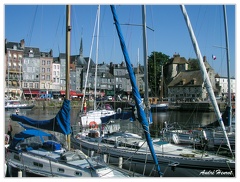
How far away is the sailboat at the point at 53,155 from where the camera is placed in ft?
38.3

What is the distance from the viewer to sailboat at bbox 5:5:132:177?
11672 mm

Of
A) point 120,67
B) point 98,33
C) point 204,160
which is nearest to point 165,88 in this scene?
point 120,67

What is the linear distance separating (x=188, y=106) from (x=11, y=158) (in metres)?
54.9

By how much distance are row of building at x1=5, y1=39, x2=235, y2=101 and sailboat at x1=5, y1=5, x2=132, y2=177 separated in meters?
62.3

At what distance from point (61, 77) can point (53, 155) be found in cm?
8705

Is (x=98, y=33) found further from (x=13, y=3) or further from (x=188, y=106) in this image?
(x=188, y=106)

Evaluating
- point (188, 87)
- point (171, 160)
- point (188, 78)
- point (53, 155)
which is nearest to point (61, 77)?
point (188, 78)

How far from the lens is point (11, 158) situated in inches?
566

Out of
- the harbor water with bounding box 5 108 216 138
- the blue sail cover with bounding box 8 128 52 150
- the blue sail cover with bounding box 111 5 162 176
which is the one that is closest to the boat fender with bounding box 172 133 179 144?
the harbor water with bounding box 5 108 216 138

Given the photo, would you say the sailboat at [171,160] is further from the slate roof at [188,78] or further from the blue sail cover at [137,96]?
→ the slate roof at [188,78]

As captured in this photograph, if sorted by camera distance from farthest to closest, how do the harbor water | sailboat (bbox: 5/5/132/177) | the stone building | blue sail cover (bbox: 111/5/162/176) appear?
the stone building < the harbor water < sailboat (bbox: 5/5/132/177) < blue sail cover (bbox: 111/5/162/176)

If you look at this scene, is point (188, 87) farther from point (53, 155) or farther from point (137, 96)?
point (137, 96)

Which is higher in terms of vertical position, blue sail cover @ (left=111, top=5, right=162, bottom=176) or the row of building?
the row of building

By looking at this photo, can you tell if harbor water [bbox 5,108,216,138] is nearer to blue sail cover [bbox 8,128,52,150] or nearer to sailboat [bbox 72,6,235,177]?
sailboat [bbox 72,6,235,177]
